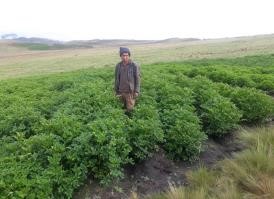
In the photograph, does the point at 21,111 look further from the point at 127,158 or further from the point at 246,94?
the point at 246,94

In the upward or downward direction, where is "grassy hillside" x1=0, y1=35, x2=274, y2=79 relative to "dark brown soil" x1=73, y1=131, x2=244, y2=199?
downward

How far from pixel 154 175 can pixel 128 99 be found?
8.48 feet

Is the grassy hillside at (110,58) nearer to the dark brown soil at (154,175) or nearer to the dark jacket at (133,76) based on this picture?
the dark jacket at (133,76)

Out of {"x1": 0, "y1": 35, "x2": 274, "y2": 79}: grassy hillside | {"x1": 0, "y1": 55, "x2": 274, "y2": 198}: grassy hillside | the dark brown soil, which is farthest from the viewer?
{"x1": 0, "y1": 35, "x2": 274, "y2": 79}: grassy hillside

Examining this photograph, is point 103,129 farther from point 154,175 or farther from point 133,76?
point 133,76

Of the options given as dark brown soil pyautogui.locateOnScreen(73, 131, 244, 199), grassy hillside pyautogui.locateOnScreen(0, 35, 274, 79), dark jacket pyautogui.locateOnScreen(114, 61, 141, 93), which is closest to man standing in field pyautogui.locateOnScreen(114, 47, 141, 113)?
dark jacket pyautogui.locateOnScreen(114, 61, 141, 93)

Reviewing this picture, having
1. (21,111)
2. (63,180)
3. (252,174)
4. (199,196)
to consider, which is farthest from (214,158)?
(21,111)

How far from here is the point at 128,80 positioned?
10.2 meters

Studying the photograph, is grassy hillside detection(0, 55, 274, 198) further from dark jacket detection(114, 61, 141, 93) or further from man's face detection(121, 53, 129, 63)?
man's face detection(121, 53, 129, 63)

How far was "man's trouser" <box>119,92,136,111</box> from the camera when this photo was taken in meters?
10.3

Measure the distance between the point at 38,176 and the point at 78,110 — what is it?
2.88 m

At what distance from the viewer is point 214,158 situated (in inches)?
363

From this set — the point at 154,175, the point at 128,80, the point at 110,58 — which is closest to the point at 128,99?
the point at 128,80

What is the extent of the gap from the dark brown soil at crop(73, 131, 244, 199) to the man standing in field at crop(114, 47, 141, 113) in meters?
1.79
